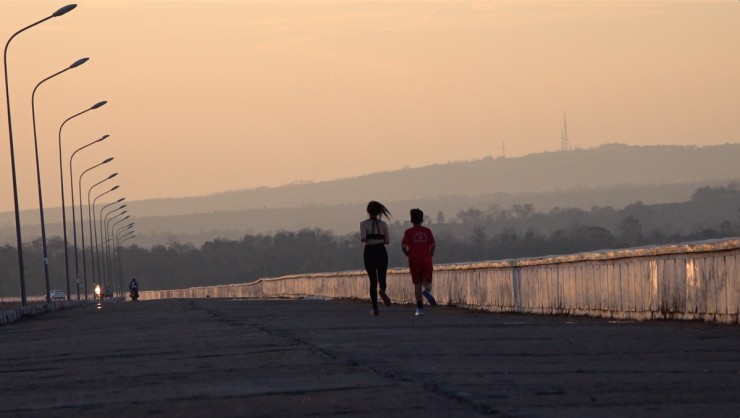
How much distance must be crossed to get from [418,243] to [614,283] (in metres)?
4.42

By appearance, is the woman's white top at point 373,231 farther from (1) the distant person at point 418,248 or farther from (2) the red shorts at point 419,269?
(2) the red shorts at point 419,269

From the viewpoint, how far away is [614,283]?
22.2 metres

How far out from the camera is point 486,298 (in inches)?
1129

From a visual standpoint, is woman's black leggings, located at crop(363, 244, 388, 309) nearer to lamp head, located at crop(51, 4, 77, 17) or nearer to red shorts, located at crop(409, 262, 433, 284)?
red shorts, located at crop(409, 262, 433, 284)

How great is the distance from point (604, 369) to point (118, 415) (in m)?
3.81

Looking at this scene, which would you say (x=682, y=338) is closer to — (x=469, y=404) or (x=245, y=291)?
(x=469, y=404)

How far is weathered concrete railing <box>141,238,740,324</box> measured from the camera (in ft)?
61.4

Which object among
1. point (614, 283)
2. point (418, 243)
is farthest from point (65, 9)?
point (614, 283)

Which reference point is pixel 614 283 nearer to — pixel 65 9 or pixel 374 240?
pixel 374 240

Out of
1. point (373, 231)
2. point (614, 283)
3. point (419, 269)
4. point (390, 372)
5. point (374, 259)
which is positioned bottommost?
point (390, 372)

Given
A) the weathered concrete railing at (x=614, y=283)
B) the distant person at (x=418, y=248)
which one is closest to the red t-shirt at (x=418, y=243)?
the distant person at (x=418, y=248)

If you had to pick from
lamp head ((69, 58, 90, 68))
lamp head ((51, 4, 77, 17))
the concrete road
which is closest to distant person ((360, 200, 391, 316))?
the concrete road

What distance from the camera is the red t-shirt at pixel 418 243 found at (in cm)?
2577

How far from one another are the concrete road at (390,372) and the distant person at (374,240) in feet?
17.7
